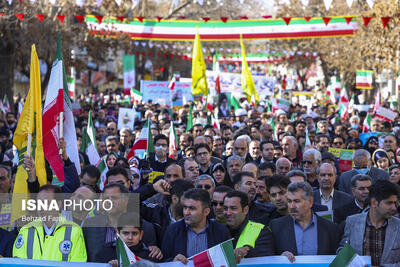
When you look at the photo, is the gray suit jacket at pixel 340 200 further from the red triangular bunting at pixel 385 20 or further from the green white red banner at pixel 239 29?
the green white red banner at pixel 239 29

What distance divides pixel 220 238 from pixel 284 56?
45.1 m

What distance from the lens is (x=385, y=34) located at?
24.6m

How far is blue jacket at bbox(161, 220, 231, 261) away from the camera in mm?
5988

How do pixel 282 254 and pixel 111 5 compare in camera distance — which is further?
pixel 111 5

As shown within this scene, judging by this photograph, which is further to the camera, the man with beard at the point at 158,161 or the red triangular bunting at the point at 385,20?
the red triangular bunting at the point at 385,20

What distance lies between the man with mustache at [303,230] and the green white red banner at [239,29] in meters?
29.0

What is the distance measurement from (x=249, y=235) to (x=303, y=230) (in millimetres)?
486

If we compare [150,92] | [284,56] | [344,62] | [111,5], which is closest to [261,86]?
[150,92]

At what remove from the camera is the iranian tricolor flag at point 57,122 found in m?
7.86

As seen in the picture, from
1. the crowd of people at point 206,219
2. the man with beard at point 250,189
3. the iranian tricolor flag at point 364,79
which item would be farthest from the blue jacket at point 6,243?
the iranian tricolor flag at point 364,79

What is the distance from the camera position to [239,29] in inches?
1415

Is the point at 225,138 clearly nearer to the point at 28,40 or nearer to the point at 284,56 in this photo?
the point at 28,40

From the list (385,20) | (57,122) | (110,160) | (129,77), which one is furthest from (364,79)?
(57,122)

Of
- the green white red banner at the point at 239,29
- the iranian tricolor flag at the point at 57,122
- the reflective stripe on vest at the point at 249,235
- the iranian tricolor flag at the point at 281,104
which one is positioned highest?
the green white red banner at the point at 239,29
